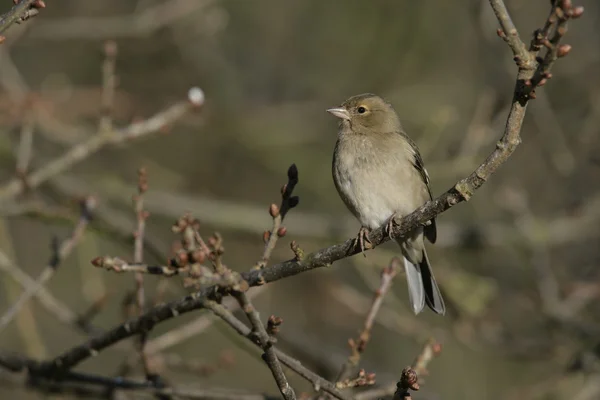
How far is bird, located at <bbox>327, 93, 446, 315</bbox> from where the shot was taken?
5.15m

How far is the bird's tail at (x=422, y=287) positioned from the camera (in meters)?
5.27

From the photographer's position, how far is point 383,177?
5215 millimetres

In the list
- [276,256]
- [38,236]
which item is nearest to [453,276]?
[276,256]

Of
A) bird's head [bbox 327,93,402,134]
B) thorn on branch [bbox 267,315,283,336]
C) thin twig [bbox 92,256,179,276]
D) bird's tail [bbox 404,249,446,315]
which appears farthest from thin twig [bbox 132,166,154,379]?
bird's head [bbox 327,93,402,134]

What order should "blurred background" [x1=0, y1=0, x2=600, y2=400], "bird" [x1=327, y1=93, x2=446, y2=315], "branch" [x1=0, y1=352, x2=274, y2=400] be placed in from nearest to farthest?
"branch" [x1=0, y1=352, x2=274, y2=400] < "bird" [x1=327, y1=93, x2=446, y2=315] < "blurred background" [x1=0, y1=0, x2=600, y2=400]

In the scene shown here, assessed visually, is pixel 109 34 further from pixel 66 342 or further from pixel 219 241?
pixel 219 241

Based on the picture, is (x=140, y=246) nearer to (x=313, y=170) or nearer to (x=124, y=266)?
(x=124, y=266)

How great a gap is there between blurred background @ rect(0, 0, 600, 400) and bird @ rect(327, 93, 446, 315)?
0.74m

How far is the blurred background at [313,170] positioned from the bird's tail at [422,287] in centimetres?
60

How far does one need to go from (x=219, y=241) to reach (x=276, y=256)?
14.0 ft

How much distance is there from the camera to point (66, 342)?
949 centimetres

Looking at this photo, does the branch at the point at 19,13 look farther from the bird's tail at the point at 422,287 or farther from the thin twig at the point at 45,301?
the bird's tail at the point at 422,287

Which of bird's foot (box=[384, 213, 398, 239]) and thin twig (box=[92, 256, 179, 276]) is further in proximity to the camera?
bird's foot (box=[384, 213, 398, 239])

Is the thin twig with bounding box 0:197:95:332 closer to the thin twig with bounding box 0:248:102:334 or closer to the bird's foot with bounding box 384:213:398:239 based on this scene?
the thin twig with bounding box 0:248:102:334
